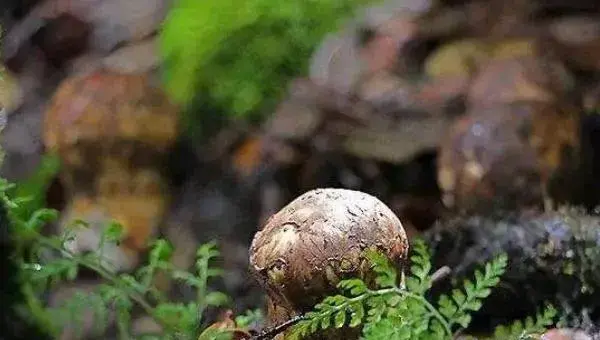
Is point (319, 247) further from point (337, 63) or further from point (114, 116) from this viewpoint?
point (114, 116)

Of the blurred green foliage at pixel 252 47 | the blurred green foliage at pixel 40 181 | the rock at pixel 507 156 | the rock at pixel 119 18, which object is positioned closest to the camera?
the rock at pixel 507 156

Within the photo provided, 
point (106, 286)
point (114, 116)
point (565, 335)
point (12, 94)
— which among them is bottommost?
point (12, 94)

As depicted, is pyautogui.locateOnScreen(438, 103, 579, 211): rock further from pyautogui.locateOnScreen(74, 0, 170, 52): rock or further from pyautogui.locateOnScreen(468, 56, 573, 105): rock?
pyautogui.locateOnScreen(74, 0, 170, 52): rock

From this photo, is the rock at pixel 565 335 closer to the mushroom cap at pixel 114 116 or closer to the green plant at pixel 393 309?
the green plant at pixel 393 309

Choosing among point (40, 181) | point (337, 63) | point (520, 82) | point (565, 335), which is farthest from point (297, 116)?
point (565, 335)

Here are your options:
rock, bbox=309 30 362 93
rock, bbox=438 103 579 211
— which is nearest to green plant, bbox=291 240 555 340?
rock, bbox=438 103 579 211

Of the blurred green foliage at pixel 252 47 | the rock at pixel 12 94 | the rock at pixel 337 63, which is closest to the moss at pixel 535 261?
the rock at pixel 337 63

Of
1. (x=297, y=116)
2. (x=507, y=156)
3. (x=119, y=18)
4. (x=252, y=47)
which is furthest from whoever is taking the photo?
(x=119, y=18)
